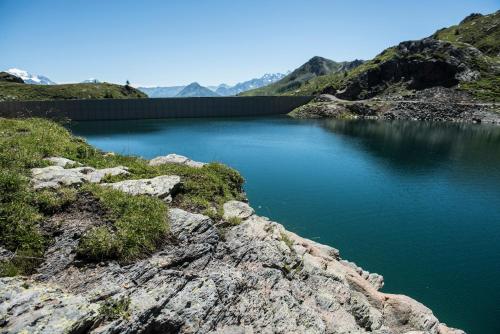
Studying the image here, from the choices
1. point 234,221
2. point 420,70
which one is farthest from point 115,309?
point 420,70

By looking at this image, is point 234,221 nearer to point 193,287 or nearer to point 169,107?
point 193,287

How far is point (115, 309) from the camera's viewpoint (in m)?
8.12

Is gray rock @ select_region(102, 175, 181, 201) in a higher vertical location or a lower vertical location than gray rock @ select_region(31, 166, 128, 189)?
lower

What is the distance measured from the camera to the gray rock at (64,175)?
40.0 feet

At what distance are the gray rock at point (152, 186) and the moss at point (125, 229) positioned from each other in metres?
0.53

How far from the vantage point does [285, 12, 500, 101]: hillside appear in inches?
4779

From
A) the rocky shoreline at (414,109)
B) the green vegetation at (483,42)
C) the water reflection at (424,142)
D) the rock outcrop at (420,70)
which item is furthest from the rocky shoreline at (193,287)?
the rock outcrop at (420,70)

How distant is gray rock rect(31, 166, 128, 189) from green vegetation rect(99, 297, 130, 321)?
5.41 m

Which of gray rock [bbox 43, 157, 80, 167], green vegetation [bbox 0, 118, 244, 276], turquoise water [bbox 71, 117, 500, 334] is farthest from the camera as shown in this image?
turquoise water [bbox 71, 117, 500, 334]

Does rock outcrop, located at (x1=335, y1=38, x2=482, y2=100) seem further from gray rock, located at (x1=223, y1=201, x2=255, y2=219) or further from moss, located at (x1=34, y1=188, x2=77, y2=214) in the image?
moss, located at (x1=34, y1=188, x2=77, y2=214)

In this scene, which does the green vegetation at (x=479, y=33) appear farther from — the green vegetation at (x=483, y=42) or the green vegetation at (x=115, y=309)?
the green vegetation at (x=115, y=309)

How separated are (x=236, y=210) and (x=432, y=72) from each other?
13324cm

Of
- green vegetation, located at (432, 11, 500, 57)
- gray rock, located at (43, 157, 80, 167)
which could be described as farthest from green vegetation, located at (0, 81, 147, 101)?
green vegetation, located at (432, 11, 500, 57)

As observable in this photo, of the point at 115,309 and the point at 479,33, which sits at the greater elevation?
the point at 479,33
